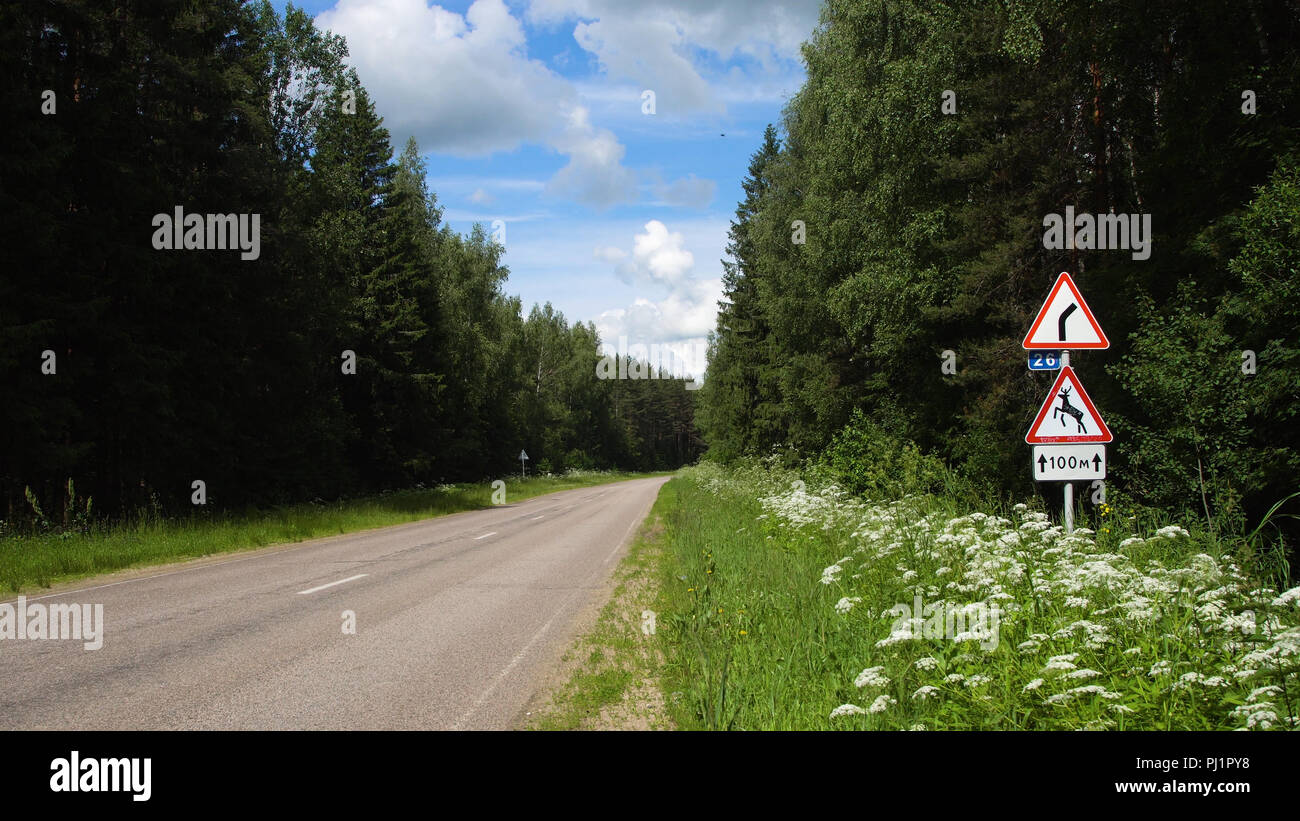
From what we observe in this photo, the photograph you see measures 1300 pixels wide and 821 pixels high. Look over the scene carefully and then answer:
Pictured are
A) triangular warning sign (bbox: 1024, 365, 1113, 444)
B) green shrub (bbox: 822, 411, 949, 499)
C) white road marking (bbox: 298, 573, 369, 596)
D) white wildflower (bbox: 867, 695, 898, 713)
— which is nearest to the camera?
white wildflower (bbox: 867, 695, 898, 713)

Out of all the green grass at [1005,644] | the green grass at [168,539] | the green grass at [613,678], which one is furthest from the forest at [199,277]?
the green grass at [1005,644]

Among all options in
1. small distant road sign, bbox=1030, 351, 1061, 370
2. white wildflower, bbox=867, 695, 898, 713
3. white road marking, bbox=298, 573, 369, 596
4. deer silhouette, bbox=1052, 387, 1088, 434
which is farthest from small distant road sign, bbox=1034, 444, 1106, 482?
white road marking, bbox=298, 573, 369, 596

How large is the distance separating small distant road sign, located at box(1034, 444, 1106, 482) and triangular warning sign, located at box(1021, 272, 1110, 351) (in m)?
0.98

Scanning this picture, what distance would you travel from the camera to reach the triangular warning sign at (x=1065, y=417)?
6.51m

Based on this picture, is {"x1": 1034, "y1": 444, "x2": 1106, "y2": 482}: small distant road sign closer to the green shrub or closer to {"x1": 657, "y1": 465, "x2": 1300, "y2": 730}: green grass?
Result: {"x1": 657, "y1": 465, "x2": 1300, "y2": 730}: green grass

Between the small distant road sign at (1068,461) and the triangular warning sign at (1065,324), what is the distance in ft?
3.23

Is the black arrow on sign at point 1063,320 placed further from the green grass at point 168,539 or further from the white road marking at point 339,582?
the green grass at point 168,539

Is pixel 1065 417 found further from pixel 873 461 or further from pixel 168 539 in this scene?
pixel 168 539

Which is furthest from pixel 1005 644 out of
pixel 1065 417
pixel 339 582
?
pixel 339 582

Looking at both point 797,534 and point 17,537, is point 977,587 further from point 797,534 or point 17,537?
point 17,537

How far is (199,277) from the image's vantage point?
18.1m

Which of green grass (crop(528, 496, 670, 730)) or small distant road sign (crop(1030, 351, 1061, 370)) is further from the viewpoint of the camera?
small distant road sign (crop(1030, 351, 1061, 370))

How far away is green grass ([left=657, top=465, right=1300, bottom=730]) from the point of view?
331 centimetres
